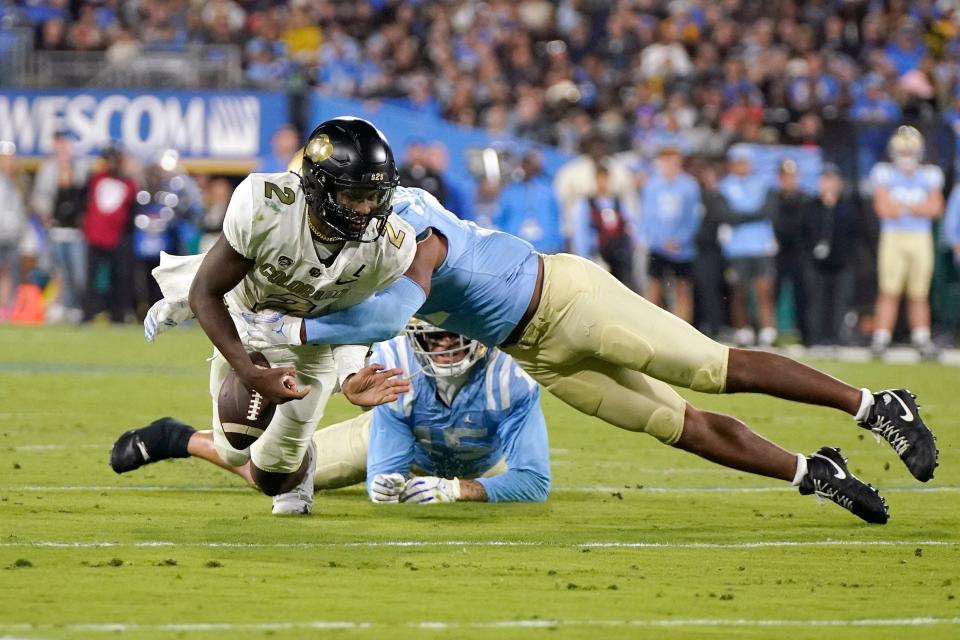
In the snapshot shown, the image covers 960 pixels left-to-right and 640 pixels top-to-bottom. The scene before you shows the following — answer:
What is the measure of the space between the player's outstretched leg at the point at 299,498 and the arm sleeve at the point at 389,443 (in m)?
0.33

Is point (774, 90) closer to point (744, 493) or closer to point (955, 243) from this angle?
point (955, 243)

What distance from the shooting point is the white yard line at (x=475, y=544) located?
5.32m

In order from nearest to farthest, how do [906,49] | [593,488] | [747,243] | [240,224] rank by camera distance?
[240,224] → [593,488] → [747,243] → [906,49]

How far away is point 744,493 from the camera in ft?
23.5

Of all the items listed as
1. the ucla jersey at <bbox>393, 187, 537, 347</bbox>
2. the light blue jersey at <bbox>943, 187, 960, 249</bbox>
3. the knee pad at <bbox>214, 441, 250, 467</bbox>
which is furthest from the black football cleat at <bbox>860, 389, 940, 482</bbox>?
the light blue jersey at <bbox>943, 187, 960, 249</bbox>

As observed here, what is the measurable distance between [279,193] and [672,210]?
10.5 meters

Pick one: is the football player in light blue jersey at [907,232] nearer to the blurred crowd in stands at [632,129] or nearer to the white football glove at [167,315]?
the blurred crowd in stands at [632,129]

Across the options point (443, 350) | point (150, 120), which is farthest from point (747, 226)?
point (443, 350)

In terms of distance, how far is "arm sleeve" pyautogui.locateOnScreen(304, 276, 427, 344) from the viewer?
541 centimetres

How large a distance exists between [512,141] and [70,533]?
40.9 ft

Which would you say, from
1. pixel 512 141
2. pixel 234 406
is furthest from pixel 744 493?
pixel 512 141

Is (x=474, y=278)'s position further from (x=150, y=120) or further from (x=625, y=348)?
(x=150, y=120)

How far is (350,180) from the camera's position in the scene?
5.24 m

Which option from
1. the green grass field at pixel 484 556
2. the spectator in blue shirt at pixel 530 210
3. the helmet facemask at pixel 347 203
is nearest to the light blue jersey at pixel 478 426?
the green grass field at pixel 484 556
